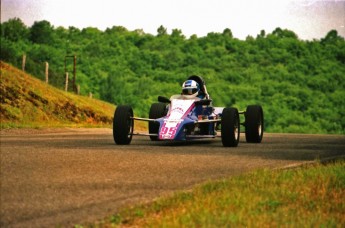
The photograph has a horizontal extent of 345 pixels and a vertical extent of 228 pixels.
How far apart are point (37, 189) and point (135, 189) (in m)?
1.26

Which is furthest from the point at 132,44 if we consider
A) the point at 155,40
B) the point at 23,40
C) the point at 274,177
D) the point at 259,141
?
the point at 274,177

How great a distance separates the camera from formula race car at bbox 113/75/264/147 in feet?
64.9

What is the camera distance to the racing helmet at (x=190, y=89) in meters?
21.9

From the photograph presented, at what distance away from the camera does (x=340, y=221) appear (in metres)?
7.89

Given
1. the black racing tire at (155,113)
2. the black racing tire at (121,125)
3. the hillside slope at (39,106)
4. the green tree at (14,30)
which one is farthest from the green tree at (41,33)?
the black racing tire at (121,125)

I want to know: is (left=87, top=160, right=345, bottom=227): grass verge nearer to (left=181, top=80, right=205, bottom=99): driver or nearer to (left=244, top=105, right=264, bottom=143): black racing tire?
(left=244, top=105, right=264, bottom=143): black racing tire

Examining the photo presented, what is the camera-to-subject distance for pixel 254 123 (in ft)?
72.8

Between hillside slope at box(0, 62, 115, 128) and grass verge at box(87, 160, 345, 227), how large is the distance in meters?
28.6

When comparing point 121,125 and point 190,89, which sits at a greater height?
point 190,89

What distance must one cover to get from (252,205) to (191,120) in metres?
11.8

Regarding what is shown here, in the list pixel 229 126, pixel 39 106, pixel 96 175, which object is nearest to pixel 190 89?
pixel 229 126

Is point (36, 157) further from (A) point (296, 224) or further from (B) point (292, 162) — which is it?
(A) point (296, 224)

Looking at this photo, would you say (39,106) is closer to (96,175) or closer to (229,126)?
(229,126)

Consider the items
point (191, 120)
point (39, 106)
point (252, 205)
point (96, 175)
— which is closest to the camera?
point (252, 205)
